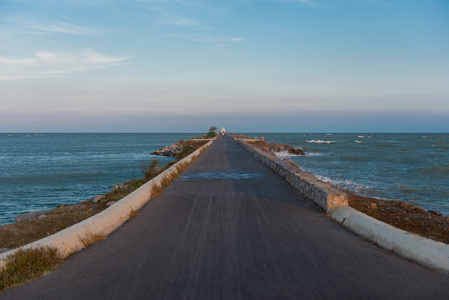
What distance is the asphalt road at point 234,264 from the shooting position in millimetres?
3934

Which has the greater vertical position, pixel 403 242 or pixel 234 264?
pixel 403 242

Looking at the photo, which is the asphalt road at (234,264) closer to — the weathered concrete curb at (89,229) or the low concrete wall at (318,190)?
the weathered concrete curb at (89,229)

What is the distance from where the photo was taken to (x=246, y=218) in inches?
295

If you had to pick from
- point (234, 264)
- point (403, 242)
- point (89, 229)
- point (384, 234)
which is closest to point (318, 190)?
point (384, 234)

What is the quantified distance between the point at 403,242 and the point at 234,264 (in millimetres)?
2676

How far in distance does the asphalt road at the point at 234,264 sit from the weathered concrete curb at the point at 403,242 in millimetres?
150

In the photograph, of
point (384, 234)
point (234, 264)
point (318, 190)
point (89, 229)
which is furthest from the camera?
point (318, 190)

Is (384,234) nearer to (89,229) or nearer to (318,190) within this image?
(318,190)

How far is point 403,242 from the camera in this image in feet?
17.1

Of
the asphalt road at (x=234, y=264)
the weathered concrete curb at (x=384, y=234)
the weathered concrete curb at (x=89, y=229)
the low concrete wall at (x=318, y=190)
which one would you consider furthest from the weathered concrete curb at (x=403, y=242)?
the weathered concrete curb at (x=89, y=229)

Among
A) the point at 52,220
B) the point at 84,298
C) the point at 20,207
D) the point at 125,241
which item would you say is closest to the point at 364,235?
the point at 125,241

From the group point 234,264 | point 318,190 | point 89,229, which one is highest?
point 318,190

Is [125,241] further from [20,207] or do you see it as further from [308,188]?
[20,207]

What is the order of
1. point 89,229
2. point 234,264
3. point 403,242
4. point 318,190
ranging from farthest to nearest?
Result: point 318,190 → point 89,229 → point 403,242 → point 234,264
